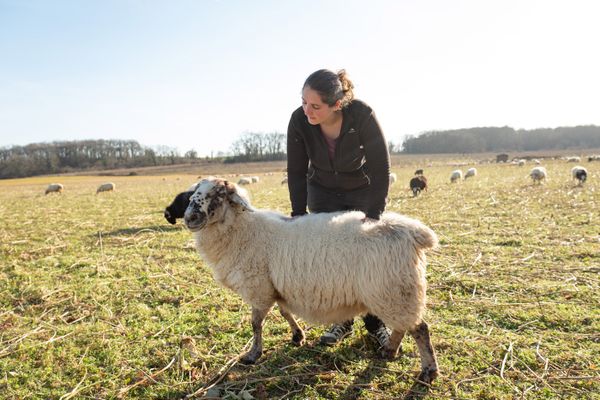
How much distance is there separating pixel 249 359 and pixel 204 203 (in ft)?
5.60

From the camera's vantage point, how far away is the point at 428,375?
3441 mm

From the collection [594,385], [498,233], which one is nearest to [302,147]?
[594,385]

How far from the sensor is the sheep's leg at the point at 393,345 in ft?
12.3

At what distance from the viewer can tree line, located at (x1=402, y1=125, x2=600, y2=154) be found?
131 meters

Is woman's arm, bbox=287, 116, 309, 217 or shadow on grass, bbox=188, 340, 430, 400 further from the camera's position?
woman's arm, bbox=287, 116, 309, 217

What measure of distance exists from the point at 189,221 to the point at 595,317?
192 inches

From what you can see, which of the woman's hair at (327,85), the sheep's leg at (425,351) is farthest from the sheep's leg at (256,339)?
the woman's hair at (327,85)

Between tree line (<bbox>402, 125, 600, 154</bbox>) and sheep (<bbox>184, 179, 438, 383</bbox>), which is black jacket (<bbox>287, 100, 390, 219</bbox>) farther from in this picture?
tree line (<bbox>402, 125, 600, 154</bbox>)

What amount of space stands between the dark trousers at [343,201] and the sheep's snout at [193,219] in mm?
1348

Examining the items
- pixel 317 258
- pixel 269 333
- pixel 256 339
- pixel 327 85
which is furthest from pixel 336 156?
pixel 269 333

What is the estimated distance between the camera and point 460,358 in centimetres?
377

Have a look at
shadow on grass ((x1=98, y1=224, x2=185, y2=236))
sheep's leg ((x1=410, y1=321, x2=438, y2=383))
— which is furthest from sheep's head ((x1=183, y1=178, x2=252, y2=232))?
shadow on grass ((x1=98, y1=224, x2=185, y2=236))

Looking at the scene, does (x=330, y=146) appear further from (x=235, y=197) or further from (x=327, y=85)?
(x=235, y=197)

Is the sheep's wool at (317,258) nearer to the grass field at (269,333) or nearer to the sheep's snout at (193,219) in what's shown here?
the sheep's snout at (193,219)
